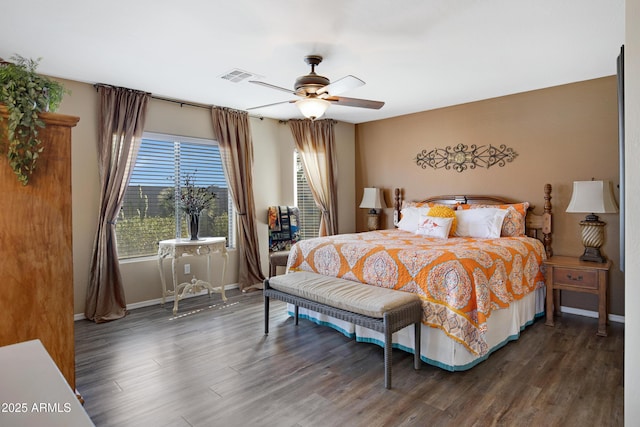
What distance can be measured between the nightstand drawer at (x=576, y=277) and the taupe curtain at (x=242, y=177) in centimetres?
365

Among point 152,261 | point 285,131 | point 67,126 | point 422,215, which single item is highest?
point 285,131

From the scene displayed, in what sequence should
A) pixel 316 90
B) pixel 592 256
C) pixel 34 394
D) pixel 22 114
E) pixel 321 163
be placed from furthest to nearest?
pixel 321 163 → pixel 592 256 → pixel 316 90 → pixel 22 114 → pixel 34 394

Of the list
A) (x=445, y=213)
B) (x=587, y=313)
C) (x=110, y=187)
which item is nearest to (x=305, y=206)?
(x=445, y=213)

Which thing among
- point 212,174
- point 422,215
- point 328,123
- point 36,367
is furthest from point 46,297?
point 328,123

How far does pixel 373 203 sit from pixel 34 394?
5.32m

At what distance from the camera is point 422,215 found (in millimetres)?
4789

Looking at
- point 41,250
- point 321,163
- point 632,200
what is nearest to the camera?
point 632,200

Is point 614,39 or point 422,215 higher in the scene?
point 614,39

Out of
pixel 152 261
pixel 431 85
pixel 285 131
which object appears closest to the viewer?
pixel 431 85

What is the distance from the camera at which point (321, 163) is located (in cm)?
592

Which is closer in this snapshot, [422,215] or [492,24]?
[492,24]

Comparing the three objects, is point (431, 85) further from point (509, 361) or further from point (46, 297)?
point (46, 297)

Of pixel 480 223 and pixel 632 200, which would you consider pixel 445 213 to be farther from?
pixel 632 200

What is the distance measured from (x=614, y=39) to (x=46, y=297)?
4318 millimetres
